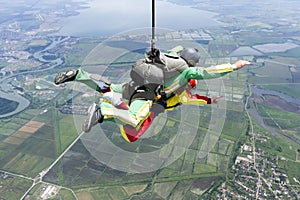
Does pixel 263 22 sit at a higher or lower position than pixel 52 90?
higher

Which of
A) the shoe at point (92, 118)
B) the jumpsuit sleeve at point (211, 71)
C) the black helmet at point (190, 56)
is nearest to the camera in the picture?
the shoe at point (92, 118)

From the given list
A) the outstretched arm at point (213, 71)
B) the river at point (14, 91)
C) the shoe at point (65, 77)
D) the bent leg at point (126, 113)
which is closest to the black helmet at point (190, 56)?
the outstretched arm at point (213, 71)

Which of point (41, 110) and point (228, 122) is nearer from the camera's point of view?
point (228, 122)

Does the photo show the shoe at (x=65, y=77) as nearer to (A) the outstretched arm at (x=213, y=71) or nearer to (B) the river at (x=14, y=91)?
(A) the outstretched arm at (x=213, y=71)

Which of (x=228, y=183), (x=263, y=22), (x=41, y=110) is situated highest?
(x=263, y=22)

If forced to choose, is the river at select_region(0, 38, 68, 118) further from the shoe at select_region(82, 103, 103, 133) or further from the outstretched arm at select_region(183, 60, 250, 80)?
the outstretched arm at select_region(183, 60, 250, 80)

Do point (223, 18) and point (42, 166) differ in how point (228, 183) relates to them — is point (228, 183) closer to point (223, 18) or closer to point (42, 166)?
point (42, 166)

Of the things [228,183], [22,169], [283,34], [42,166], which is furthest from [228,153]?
[283,34]
